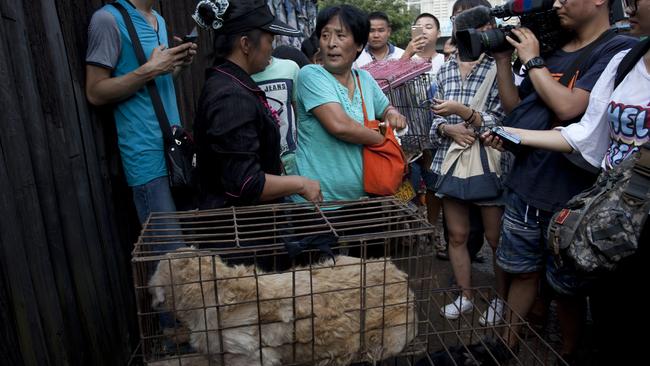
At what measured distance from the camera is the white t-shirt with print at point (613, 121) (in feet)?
6.34

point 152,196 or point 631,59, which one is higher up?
point 631,59

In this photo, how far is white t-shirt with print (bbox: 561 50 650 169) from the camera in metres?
1.93

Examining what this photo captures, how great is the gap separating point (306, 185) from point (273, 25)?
795 mm

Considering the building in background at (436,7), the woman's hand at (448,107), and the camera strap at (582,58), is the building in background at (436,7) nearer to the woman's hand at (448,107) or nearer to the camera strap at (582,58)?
the woman's hand at (448,107)

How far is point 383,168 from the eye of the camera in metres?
2.51

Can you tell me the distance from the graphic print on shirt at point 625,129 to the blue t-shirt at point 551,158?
0.89 feet

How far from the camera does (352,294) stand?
152 centimetres

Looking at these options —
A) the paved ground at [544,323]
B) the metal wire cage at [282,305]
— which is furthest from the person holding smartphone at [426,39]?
the metal wire cage at [282,305]

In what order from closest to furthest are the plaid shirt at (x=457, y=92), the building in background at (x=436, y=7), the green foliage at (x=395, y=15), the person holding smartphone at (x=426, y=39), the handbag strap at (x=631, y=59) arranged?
the handbag strap at (x=631, y=59)
the plaid shirt at (x=457, y=92)
the person holding smartphone at (x=426, y=39)
the green foliage at (x=395, y=15)
the building in background at (x=436, y=7)

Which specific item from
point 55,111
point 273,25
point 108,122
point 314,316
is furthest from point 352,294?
point 108,122

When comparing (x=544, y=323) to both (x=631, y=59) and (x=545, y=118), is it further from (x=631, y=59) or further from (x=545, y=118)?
(x=631, y=59)

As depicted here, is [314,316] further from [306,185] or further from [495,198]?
[495,198]

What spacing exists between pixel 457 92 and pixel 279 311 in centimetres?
238

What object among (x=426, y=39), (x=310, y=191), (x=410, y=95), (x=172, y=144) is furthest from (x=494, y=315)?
(x=426, y=39)
